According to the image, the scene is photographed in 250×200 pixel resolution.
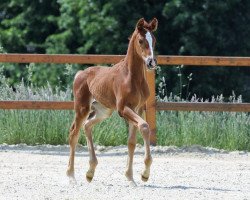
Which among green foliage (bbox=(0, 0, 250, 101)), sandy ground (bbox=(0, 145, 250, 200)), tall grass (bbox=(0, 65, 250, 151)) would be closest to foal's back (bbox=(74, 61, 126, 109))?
sandy ground (bbox=(0, 145, 250, 200))

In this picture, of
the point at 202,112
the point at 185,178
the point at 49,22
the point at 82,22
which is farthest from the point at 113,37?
the point at 185,178

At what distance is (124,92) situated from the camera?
11.8m

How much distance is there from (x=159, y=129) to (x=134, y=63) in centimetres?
466

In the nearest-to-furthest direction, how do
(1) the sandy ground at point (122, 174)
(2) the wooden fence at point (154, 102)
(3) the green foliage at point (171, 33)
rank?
(1) the sandy ground at point (122, 174)
(2) the wooden fence at point (154, 102)
(3) the green foliage at point (171, 33)

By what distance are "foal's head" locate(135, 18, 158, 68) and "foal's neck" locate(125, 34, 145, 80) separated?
0.17 meters

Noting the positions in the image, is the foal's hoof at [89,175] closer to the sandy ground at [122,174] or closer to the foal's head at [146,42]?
the sandy ground at [122,174]

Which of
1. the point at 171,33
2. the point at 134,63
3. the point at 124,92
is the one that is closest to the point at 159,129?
the point at 134,63

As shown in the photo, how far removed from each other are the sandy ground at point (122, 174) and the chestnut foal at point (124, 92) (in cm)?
45

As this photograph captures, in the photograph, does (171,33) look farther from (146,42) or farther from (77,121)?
(146,42)

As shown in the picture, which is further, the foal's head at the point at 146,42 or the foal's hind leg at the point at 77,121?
the foal's hind leg at the point at 77,121

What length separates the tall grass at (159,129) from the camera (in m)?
16.4

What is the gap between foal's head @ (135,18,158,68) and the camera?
1144cm

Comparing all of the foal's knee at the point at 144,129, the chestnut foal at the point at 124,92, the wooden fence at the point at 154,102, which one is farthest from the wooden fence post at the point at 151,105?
the foal's knee at the point at 144,129

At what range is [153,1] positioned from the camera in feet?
77.2
